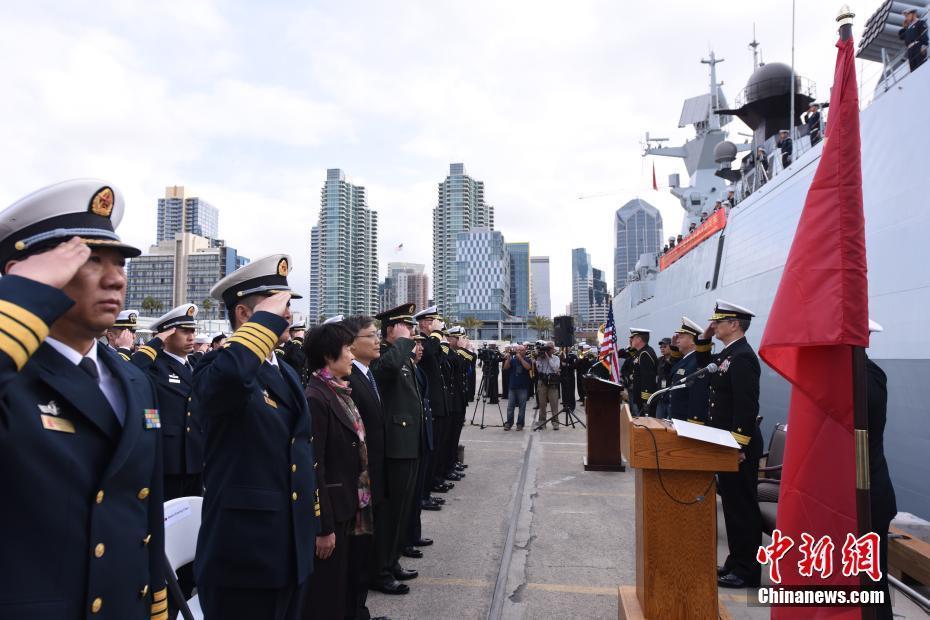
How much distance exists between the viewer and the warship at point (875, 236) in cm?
502

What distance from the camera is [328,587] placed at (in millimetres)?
2783

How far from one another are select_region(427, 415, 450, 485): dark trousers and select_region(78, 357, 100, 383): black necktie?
15.3ft

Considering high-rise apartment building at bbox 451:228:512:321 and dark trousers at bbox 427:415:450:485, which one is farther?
high-rise apartment building at bbox 451:228:512:321

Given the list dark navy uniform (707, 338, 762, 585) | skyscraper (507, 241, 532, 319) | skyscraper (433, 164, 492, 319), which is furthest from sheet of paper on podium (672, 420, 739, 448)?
skyscraper (507, 241, 532, 319)

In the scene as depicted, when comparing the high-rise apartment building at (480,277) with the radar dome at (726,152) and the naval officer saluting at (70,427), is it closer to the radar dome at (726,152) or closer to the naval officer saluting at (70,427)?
the radar dome at (726,152)

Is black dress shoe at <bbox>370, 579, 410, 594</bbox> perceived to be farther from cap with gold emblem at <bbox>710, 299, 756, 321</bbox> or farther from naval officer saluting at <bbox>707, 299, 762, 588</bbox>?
cap with gold emblem at <bbox>710, 299, 756, 321</bbox>

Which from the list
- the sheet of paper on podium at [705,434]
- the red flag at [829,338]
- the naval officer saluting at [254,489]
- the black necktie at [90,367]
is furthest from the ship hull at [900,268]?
the black necktie at [90,367]

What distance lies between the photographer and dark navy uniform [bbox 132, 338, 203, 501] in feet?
13.8

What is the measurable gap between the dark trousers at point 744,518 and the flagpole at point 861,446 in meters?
1.90

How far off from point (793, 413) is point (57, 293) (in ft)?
8.84

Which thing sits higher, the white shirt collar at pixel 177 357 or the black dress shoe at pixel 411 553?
the white shirt collar at pixel 177 357

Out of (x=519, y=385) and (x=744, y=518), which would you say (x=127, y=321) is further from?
(x=519, y=385)

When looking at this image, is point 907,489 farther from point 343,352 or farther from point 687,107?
point 687,107

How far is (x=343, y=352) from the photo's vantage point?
10.1ft
